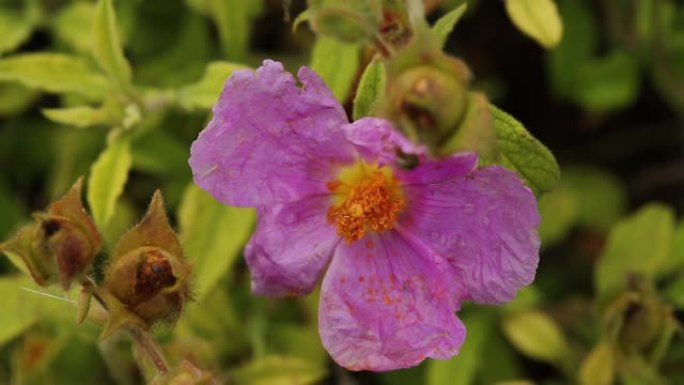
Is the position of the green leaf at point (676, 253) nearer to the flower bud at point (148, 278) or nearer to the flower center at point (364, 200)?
the flower center at point (364, 200)

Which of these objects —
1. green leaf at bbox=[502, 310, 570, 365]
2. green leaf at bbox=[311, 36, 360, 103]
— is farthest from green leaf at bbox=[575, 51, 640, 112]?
green leaf at bbox=[311, 36, 360, 103]

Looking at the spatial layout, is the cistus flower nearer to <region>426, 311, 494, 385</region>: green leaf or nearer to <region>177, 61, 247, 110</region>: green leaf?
<region>177, 61, 247, 110</region>: green leaf

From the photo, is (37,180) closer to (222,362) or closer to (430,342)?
(222,362)

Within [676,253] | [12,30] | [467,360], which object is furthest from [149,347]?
[676,253]

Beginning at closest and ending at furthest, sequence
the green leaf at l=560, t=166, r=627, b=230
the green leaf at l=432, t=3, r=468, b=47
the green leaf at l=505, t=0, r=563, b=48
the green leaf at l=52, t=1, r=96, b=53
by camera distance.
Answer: the green leaf at l=432, t=3, r=468, b=47
the green leaf at l=505, t=0, r=563, b=48
the green leaf at l=52, t=1, r=96, b=53
the green leaf at l=560, t=166, r=627, b=230

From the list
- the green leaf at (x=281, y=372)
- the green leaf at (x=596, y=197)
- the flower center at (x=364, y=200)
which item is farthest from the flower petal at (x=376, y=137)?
the green leaf at (x=596, y=197)

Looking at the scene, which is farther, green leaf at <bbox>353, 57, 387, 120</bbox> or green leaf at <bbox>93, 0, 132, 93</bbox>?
green leaf at <bbox>93, 0, 132, 93</bbox>

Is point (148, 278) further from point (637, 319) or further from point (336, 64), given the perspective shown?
point (637, 319)
